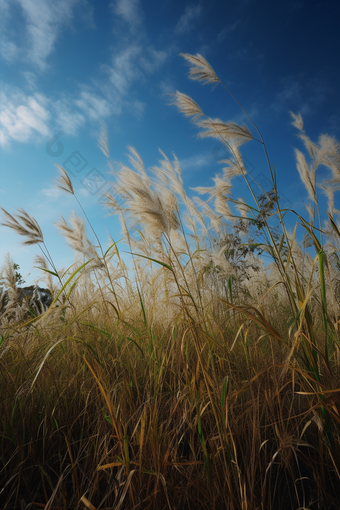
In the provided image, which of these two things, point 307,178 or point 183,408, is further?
point 307,178

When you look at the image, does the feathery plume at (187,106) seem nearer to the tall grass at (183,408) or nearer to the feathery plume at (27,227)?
the tall grass at (183,408)

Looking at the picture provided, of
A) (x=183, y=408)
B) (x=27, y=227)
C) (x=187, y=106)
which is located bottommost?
(x=183, y=408)

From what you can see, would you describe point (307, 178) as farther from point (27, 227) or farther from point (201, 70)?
point (27, 227)

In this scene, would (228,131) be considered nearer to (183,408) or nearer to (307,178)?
(307,178)

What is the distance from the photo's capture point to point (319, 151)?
2.19 metres

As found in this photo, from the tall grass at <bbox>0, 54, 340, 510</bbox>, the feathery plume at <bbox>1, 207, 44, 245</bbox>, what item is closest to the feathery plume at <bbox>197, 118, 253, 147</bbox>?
the tall grass at <bbox>0, 54, 340, 510</bbox>

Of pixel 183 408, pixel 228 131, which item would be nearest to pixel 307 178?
pixel 228 131

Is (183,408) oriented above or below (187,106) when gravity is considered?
below

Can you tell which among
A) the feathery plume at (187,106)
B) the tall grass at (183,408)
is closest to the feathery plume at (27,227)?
the tall grass at (183,408)

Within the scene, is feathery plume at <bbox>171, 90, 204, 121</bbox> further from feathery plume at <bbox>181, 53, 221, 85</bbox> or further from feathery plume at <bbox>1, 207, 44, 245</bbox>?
feathery plume at <bbox>1, 207, 44, 245</bbox>

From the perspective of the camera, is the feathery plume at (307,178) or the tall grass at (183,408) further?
the feathery plume at (307,178)

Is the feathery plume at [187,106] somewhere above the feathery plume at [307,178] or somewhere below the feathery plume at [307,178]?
above

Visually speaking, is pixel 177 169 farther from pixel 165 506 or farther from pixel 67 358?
pixel 165 506

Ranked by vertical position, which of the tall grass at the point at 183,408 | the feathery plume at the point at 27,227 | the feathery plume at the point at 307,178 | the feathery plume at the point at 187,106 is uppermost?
the feathery plume at the point at 187,106
